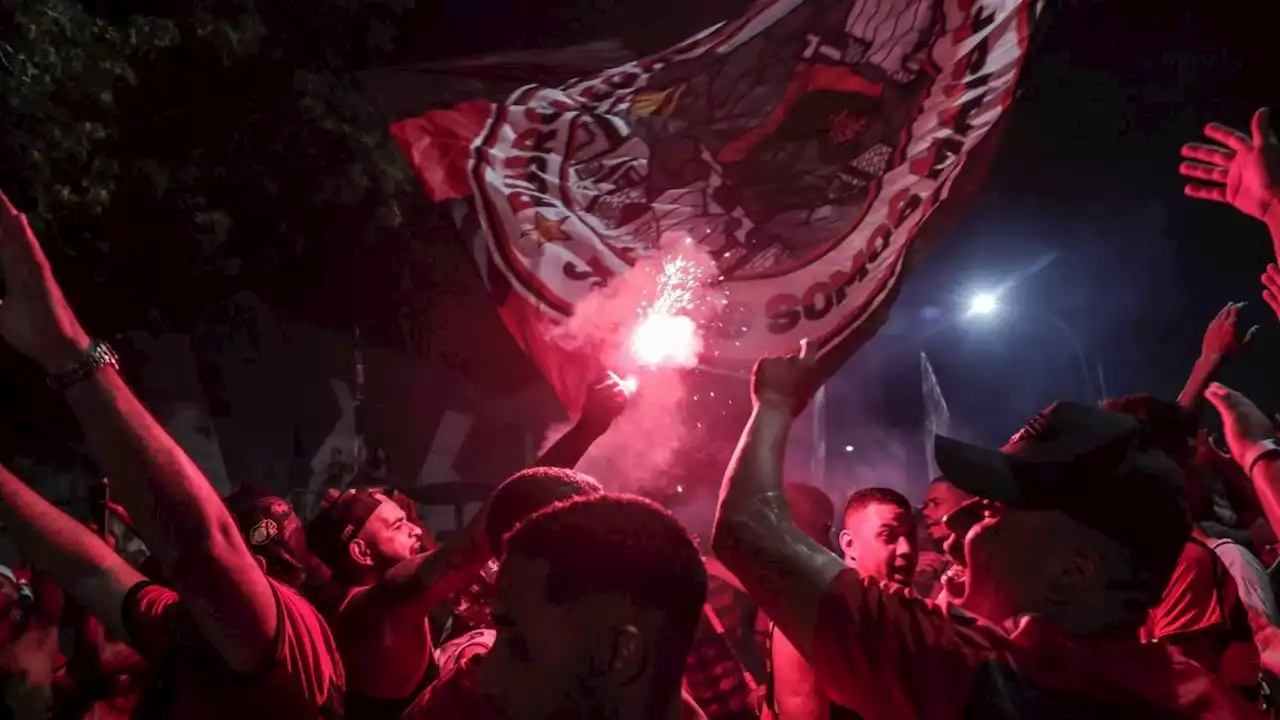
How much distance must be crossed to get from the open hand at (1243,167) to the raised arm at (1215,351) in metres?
1.17

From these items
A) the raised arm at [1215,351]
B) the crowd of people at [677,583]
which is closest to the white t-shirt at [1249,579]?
the raised arm at [1215,351]

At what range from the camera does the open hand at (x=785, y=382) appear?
7.69 feet

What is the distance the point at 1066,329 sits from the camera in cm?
2067

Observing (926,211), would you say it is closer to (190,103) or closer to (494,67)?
(494,67)

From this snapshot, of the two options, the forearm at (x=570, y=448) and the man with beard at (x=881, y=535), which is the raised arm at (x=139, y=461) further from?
the man with beard at (x=881, y=535)

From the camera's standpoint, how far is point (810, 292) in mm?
4621

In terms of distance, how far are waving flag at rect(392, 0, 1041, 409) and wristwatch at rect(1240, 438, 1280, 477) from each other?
5.93 ft

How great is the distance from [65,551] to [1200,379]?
4.26 meters

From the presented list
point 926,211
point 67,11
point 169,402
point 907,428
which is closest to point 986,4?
point 926,211

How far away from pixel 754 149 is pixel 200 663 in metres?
3.92

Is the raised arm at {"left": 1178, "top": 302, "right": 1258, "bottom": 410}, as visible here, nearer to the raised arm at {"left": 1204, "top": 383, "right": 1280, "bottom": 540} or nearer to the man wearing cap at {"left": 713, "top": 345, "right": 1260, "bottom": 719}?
the raised arm at {"left": 1204, "top": 383, "right": 1280, "bottom": 540}

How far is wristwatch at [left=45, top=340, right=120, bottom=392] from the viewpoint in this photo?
1.90 meters

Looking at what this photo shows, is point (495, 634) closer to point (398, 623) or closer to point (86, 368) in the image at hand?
point (398, 623)

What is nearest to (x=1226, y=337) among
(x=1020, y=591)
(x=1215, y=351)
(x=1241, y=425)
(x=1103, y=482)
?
(x=1215, y=351)
